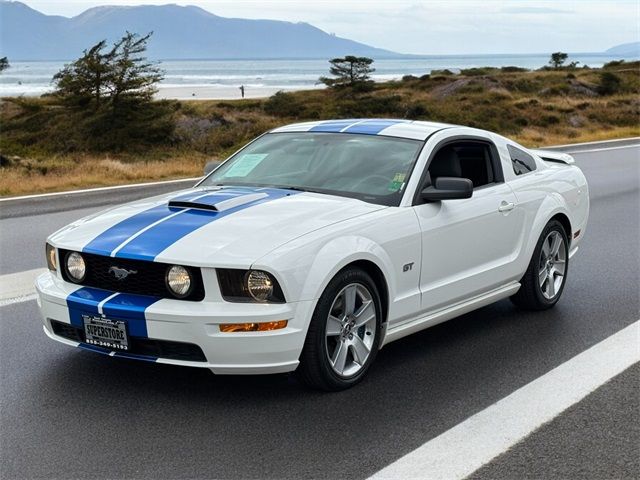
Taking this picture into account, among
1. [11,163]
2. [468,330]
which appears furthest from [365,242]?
[11,163]

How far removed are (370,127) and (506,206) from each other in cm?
112

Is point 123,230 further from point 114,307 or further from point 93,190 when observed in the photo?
point 93,190

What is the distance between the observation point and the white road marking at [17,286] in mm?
7109

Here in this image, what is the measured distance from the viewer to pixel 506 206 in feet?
21.1

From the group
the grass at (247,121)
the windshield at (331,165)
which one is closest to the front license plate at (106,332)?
the windshield at (331,165)

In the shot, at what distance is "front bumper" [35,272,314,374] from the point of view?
4578mm

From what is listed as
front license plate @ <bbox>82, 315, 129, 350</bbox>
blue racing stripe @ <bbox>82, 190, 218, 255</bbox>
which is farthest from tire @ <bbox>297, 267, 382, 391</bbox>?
blue racing stripe @ <bbox>82, 190, 218, 255</bbox>

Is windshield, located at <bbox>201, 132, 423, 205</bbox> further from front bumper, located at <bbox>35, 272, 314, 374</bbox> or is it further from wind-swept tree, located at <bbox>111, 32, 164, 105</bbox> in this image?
wind-swept tree, located at <bbox>111, 32, 164, 105</bbox>

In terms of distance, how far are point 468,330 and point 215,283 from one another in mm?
2525

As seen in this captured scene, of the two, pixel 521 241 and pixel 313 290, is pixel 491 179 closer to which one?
pixel 521 241

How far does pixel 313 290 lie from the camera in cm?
473

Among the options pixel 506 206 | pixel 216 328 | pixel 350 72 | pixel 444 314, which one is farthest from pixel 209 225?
pixel 350 72

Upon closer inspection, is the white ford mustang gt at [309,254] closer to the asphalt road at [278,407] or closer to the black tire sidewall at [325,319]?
the black tire sidewall at [325,319]

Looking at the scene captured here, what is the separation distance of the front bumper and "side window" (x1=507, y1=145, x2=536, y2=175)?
281 cm
